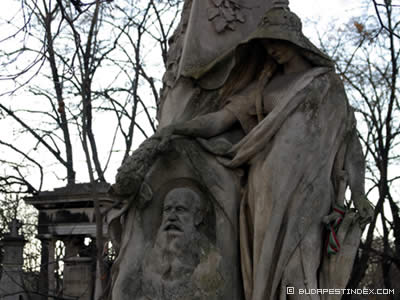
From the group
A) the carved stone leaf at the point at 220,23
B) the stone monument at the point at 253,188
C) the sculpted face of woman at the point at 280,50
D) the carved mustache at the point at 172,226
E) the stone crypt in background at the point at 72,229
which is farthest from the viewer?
the stone crypt in background at the point at 72,229

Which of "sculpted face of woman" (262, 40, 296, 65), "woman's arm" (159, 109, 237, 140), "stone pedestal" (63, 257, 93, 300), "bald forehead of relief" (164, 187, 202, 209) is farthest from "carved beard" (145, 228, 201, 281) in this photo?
"stone pedestal" (63, 257, 93, 300)

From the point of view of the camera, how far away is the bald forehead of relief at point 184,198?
492 cm

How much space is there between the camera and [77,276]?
11.8 m

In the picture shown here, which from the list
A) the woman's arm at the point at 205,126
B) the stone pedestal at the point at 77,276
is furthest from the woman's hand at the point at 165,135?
the stone pedestal at the point at 77,276

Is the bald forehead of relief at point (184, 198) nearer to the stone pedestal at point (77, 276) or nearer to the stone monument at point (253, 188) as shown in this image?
the stone monument at point (253, 188)

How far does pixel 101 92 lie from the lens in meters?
12.3

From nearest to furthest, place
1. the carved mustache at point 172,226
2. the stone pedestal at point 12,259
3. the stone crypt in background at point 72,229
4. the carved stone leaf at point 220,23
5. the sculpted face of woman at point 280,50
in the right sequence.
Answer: the carved mustache at point 172,226 → the sculpted face of woman at point 280,50 → the carved stone leaf at point 220,23 → the stone crypt in background at point 72,229 → the stone pedestal at point 12,259

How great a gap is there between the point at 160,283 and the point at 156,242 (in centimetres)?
32

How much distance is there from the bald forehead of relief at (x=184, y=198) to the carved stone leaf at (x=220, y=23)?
1.47 meters

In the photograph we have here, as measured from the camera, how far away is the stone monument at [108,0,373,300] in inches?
185

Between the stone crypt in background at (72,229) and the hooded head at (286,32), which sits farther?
the stone crypt in background at (72,229)

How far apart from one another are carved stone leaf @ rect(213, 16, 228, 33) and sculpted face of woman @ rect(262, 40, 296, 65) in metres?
0.62

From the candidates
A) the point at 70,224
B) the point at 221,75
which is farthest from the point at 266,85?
the point at 70,224

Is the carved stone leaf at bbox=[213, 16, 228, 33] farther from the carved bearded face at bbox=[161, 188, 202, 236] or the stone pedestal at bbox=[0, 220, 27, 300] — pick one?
the stone pedestal at bbox=[0, 220, 27, 300]
